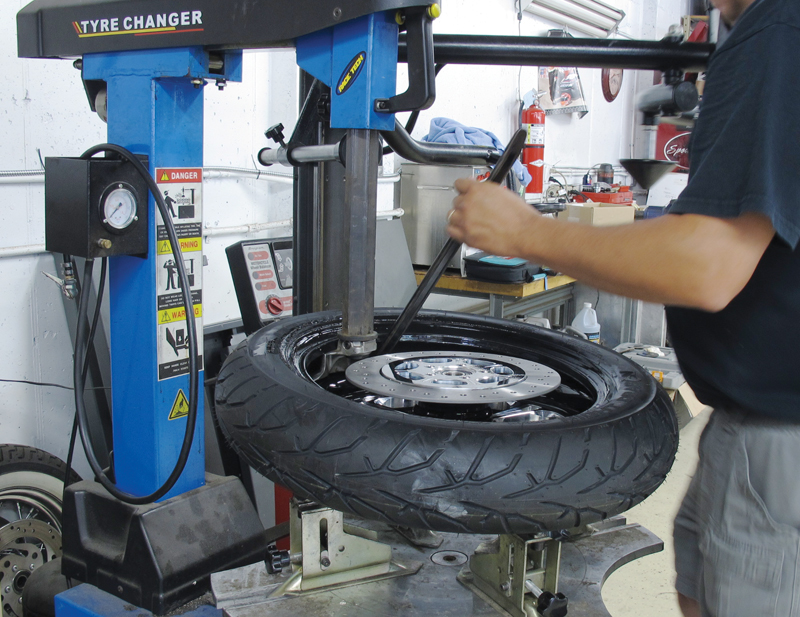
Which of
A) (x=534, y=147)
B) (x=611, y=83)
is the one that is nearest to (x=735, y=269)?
(x=534, y=147)

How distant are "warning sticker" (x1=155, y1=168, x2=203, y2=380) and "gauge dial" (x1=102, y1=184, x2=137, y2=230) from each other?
4 cm

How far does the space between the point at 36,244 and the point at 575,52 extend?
135 cm

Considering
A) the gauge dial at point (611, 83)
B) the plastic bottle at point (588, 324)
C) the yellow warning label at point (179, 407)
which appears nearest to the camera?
the yellow warning label at point (179, 407)

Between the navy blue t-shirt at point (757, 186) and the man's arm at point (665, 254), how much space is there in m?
0.02

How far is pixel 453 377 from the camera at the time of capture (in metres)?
1.07

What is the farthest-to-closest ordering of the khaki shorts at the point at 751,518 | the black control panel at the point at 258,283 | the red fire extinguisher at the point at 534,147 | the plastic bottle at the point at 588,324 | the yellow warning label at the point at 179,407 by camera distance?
the red fire extinguisher at the point at 534,147 → the plastic bottle at the point at 588,324 → the black control panel at the point at 258,283 → the yellow warning label at the point at 179,407 → the khaki shorts at the point at 751,518

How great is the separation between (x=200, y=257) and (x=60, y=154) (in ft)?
2.70

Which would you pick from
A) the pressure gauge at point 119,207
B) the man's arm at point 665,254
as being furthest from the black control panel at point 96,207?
the man's arm at point 665,254

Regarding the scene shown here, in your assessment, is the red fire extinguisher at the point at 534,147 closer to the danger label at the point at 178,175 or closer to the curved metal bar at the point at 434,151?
the curved metal bar at the point at 434,151

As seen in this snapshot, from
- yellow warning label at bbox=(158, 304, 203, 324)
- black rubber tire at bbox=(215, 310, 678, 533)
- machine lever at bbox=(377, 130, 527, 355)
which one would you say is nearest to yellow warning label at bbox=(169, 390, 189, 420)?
yellow warning label at bbox=(158, 304, 203, 324)

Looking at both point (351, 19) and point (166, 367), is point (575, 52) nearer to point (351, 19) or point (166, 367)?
point (351, 19)

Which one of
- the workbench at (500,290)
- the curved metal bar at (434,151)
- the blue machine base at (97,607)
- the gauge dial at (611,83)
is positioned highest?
the gauge dial at (611,83)

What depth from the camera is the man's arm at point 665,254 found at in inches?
25.1

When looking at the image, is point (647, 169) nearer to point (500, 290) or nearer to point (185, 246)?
point (185, 246)
